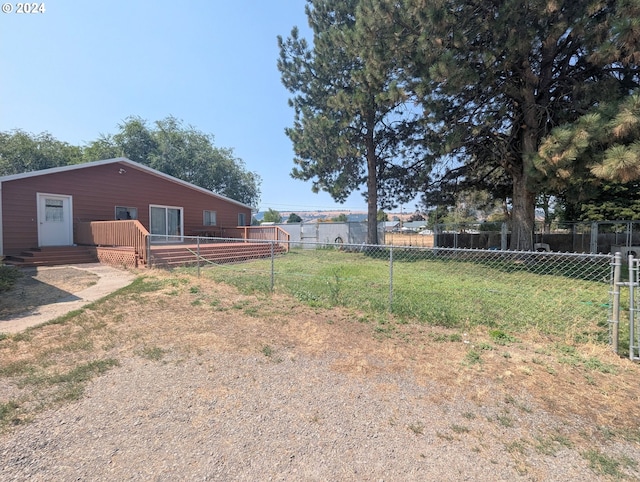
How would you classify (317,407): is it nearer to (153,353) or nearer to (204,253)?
(153,353)

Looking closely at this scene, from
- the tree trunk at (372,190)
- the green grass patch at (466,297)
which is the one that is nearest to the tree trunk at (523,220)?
the green grass patch at (466,297)

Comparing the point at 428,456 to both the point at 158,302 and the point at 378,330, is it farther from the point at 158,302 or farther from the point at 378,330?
the point at 158,302

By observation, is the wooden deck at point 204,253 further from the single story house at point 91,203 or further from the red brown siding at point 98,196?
the red brown siding at point 98,196

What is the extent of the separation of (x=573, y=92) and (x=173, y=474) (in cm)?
1403

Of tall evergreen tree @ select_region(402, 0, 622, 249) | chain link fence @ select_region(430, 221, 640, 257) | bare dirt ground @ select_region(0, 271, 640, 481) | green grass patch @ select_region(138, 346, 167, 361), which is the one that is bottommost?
bare dirt ground @ select_region(0, 271, 640, 481)

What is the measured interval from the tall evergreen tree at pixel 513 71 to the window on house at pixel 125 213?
13.2 metres

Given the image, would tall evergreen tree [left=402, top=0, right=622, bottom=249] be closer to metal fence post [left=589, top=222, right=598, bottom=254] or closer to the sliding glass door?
metal fence post [left=589, top=222, right=598, bottom=254]

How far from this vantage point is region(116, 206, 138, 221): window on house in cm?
1403

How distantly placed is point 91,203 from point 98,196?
0.41 m

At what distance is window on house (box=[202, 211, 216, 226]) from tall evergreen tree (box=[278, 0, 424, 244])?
17.7 feet

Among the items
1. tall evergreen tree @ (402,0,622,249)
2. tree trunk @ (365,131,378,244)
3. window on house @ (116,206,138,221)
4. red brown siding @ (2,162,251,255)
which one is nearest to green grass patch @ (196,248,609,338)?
tall evergreen tree @ (402,0,622,249)

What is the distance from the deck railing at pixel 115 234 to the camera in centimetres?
1010

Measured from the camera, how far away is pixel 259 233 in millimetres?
18125

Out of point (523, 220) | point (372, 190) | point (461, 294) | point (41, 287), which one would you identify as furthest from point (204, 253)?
point (523, 220)
